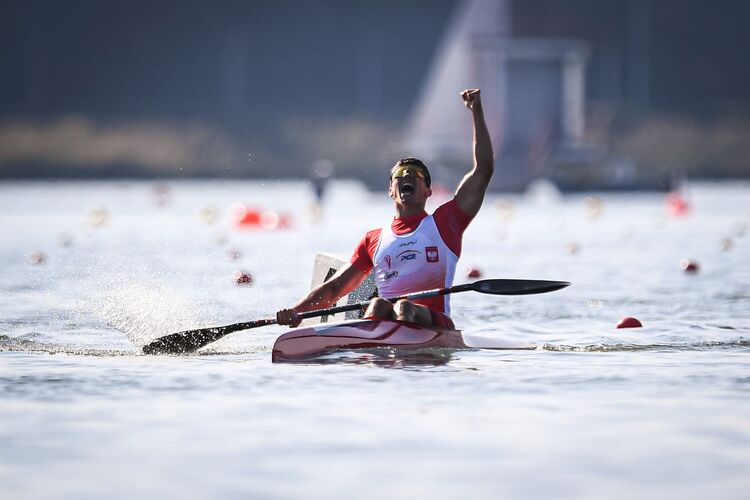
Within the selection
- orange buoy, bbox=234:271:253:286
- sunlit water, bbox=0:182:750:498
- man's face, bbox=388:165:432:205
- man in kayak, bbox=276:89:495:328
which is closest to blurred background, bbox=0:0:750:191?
orange buoy, bbox=234:271:253:286

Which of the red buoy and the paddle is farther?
the red buoy

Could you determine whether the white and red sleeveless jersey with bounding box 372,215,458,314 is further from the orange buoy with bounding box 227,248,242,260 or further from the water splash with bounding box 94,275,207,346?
the orange buoy with bounding box 227,248,242,260

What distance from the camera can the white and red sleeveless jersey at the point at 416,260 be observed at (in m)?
10.9

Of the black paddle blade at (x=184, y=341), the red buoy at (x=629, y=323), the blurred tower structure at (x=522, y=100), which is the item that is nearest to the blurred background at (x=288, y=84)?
the blurred tower structure at (x=522, y=100)

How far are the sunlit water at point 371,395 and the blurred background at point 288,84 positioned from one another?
1653 inches

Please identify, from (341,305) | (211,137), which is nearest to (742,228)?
(341,305)

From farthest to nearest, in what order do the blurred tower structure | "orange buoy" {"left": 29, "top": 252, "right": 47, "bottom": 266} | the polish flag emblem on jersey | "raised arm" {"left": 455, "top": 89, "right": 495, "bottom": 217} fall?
the blurred tower structure
"orange buoy" {"left": 29, "top": 252, "right": 47, "bottom": 266}
the polish flag emblem on jersey
"raised arm" {"left": 455, "top": 89, "right": 495, "bottom": 217}

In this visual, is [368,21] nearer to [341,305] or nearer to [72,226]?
[72,226]

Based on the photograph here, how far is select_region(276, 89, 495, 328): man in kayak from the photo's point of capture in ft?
34.9

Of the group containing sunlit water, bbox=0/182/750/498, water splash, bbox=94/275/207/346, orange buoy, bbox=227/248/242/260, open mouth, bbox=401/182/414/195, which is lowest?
sunlit water, bbox=0/182/750/498

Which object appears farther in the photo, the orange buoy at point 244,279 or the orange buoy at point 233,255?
the orange buoy at point 233,255

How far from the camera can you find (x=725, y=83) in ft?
227

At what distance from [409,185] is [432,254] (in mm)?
538

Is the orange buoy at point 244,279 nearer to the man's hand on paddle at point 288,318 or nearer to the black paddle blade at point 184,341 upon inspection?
the black paddle blade at point 184,341
